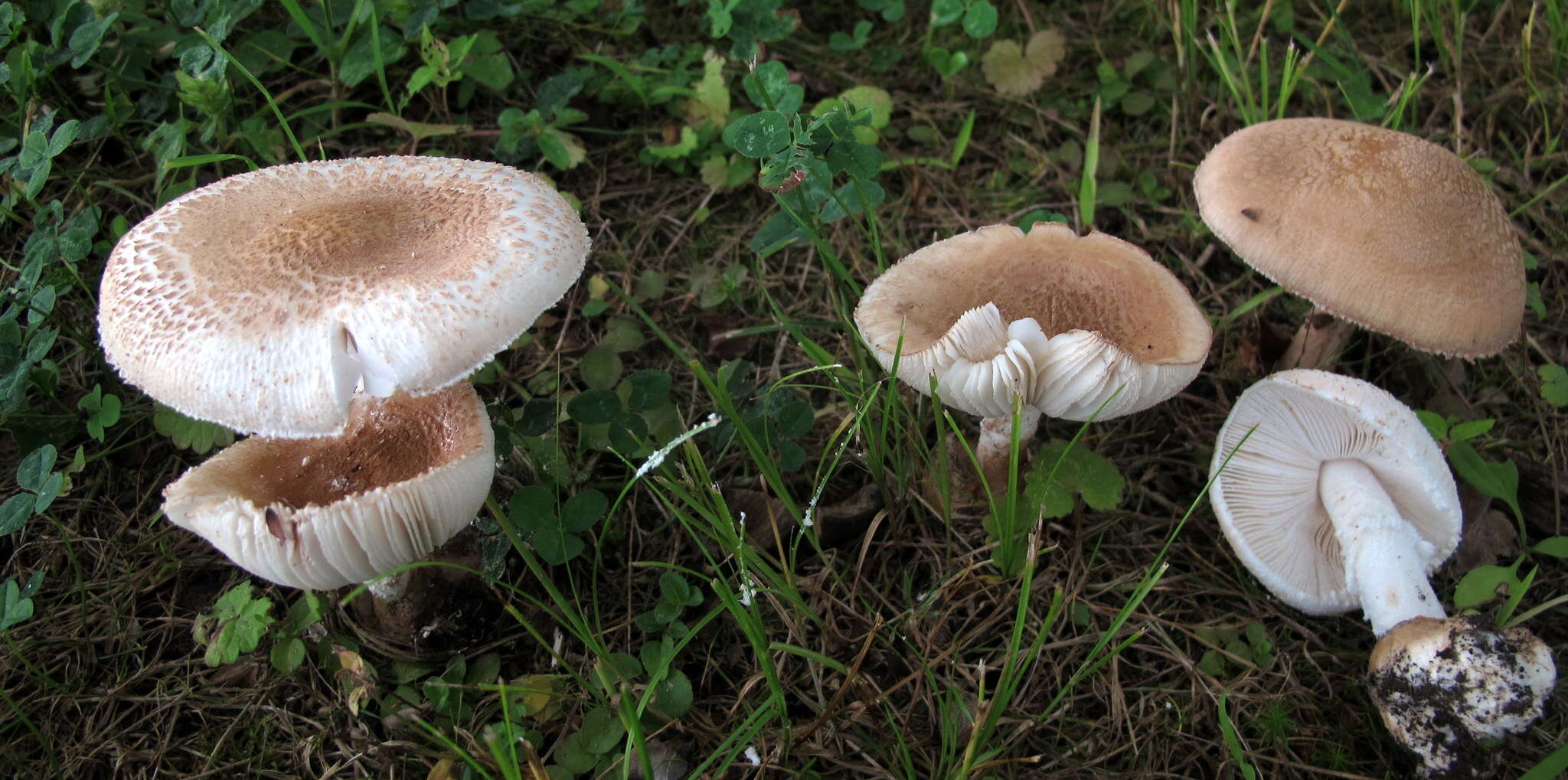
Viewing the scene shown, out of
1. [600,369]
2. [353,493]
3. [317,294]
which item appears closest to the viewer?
[317,294]

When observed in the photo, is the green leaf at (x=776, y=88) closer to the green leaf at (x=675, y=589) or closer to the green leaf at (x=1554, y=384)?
the green leaf at (x=675, y=589)

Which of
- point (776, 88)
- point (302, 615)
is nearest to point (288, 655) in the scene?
point (302, 615)

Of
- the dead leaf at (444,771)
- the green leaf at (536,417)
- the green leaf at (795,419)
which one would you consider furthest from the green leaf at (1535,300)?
the dead leaf at (444,771)

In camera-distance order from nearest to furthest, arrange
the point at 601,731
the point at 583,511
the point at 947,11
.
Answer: the point at 601,731, the point at 583,511, the point at 947,11

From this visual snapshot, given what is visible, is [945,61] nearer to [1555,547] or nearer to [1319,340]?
[1319,340]

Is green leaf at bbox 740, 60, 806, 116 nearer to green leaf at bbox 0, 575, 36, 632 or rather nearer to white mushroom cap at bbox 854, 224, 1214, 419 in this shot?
white mushroom cap at bbox 854, 224, 1214, 419

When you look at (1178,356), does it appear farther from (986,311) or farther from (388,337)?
(388,337)

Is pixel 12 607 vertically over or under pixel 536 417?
under

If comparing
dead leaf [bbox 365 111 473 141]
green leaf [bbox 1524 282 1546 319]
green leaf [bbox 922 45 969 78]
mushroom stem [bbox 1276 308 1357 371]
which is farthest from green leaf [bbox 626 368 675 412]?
green leaf [bbox 1524 282 1546 319]
